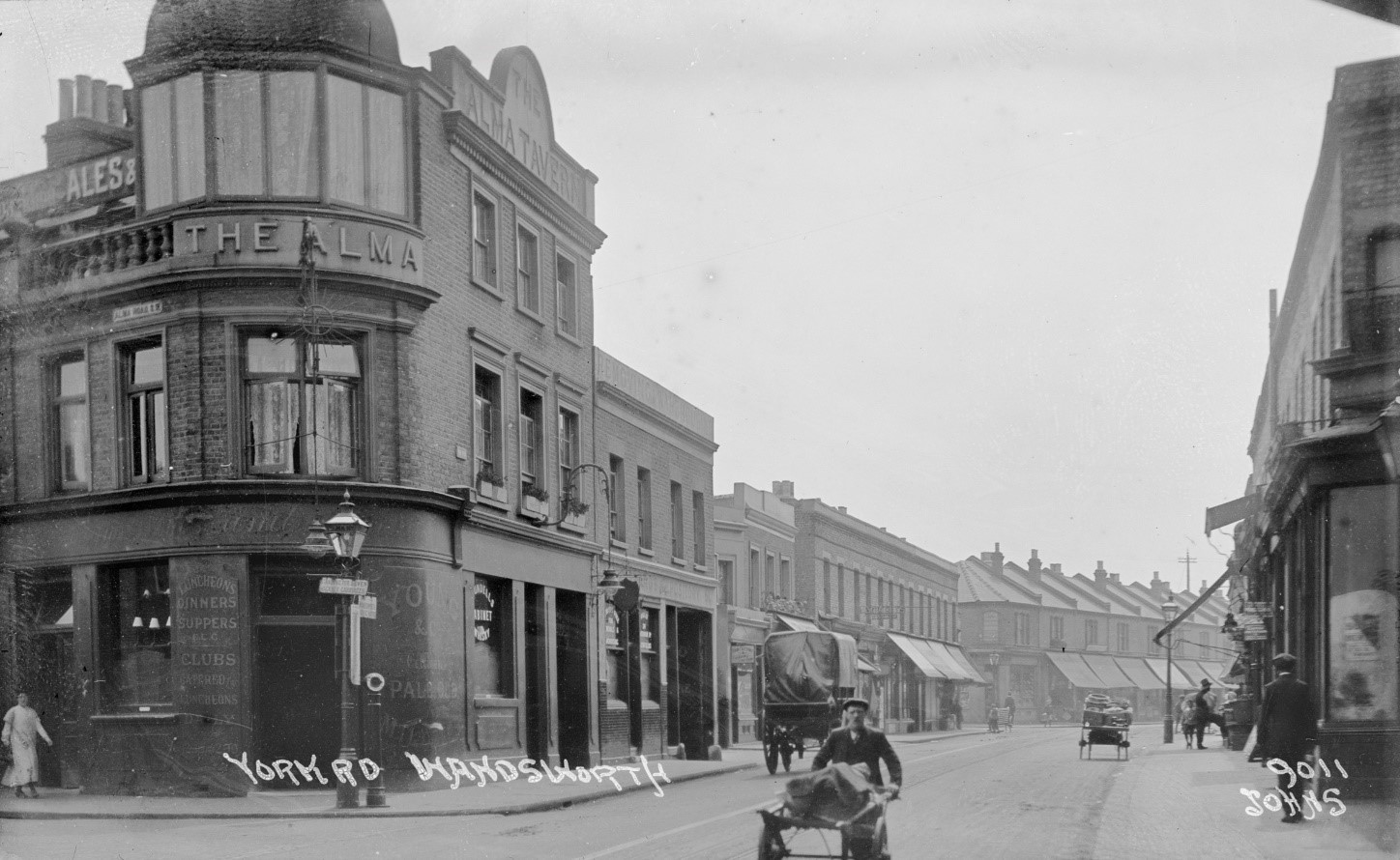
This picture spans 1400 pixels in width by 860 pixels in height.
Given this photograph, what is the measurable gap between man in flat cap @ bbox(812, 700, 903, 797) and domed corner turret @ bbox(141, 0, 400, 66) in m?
14.2

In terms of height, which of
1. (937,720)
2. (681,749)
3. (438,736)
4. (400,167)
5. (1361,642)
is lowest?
(937,720)

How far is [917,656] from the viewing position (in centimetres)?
6462

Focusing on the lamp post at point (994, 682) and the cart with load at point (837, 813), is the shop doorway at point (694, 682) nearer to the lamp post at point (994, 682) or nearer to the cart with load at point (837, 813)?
the cart with load at point (837, 813)

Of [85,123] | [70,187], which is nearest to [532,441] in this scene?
[70,187]

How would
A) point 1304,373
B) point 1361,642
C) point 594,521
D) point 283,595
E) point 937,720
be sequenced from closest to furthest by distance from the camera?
1. point 1361,642
2. point 283,595
3. point 1304,373
4. point 594,521
5. point 937,720

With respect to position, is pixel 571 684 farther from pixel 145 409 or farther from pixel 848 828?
pixel 848 828

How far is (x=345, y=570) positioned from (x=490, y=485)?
20.1ft

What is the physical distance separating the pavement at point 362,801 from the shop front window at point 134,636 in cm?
143

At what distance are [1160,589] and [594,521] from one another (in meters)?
101

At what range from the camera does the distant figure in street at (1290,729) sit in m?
16.1

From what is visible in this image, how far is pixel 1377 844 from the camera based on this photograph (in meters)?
14.2

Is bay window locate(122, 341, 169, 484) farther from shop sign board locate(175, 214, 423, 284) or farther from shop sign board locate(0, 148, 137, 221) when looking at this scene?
shop sign board locate(0, 148, 137, 221)

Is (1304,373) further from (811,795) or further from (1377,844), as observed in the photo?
(811,795)

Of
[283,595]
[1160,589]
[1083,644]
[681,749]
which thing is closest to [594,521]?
[681,749]
